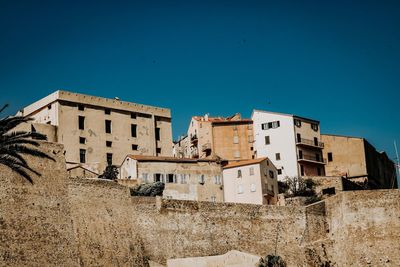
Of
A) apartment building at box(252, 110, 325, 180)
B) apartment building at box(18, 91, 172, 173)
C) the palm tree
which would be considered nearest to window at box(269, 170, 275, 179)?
apartment building at box(252, 110, 325, 180)

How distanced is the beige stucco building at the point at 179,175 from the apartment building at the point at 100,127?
306 cm

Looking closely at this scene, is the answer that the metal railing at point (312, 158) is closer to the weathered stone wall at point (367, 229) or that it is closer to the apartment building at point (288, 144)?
the apartment building at point (288, 144)

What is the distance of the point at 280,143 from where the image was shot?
73.7 metres

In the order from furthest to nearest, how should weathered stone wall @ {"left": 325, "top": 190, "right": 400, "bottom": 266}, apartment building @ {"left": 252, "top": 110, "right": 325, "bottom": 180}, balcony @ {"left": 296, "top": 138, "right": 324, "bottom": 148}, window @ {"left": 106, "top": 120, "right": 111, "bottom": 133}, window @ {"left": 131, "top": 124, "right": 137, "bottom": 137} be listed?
balcony @ {"left": 296, "top": 138, "right": 324, "bottom": 148}, apartment building @ {"left": 252, "top": 110, "right": 325, "bottom": 180}, window @ {"left": 131, "top": 124, "right": 137, "bottom": 137}, window @ {"left": 106, "top": 120, "right": 111, "bottom": 133}, weathered stone wall @ {"left": 325, "top": 190, "right": 400, "bottom": 266}

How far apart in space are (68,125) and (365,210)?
28.0 meters

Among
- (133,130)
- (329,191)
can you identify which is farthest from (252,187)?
(133,130)

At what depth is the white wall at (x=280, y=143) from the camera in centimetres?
7288

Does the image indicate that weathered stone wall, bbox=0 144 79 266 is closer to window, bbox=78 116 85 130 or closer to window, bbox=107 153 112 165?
window, bbox=78 116 85 130

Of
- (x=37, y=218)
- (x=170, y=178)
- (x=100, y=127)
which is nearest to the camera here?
(x=37, y=218)

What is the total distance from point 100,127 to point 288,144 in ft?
59.7

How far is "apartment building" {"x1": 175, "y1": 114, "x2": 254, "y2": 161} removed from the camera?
75.7 m

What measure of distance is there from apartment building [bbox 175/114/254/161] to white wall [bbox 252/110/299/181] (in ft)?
5.58

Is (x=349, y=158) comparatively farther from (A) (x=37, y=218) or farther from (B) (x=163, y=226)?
(A) (x=37, y=218)

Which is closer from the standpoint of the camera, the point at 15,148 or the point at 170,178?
the point at 15,148
